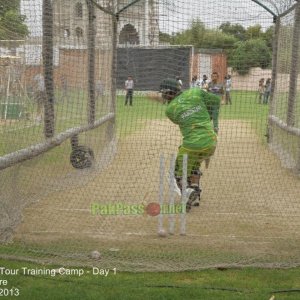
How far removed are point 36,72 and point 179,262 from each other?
132 inches

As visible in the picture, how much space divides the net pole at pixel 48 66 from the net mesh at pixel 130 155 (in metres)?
0.01

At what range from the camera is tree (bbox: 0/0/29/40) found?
6.90 meters

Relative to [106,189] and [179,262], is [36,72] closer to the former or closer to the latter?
[106,189]

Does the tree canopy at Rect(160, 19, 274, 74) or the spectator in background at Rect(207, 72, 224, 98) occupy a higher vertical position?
the tree canopy at Rect(160, 19, 274, 74)

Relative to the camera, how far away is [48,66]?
7406 mm

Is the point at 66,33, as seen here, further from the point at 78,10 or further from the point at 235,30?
the point at 235,30

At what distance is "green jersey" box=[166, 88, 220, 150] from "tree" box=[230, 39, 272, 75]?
0.64 m

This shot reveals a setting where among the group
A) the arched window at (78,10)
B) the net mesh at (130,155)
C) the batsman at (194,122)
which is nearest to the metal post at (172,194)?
the net mesh at (130,155)

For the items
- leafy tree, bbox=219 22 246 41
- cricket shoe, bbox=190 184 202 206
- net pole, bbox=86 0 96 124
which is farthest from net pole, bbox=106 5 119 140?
cricket shoe, bbox=190 184 202 206

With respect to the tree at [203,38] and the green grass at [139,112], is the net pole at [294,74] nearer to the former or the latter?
the tree at [203,38]

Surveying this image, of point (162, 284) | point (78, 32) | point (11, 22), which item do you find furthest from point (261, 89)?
point (162, 284)

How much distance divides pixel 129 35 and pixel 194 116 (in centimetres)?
243

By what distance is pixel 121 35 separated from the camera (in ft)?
31.0

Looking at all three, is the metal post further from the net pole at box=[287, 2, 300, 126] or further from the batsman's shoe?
the net pole at box=[287, 2, 300, 126]
